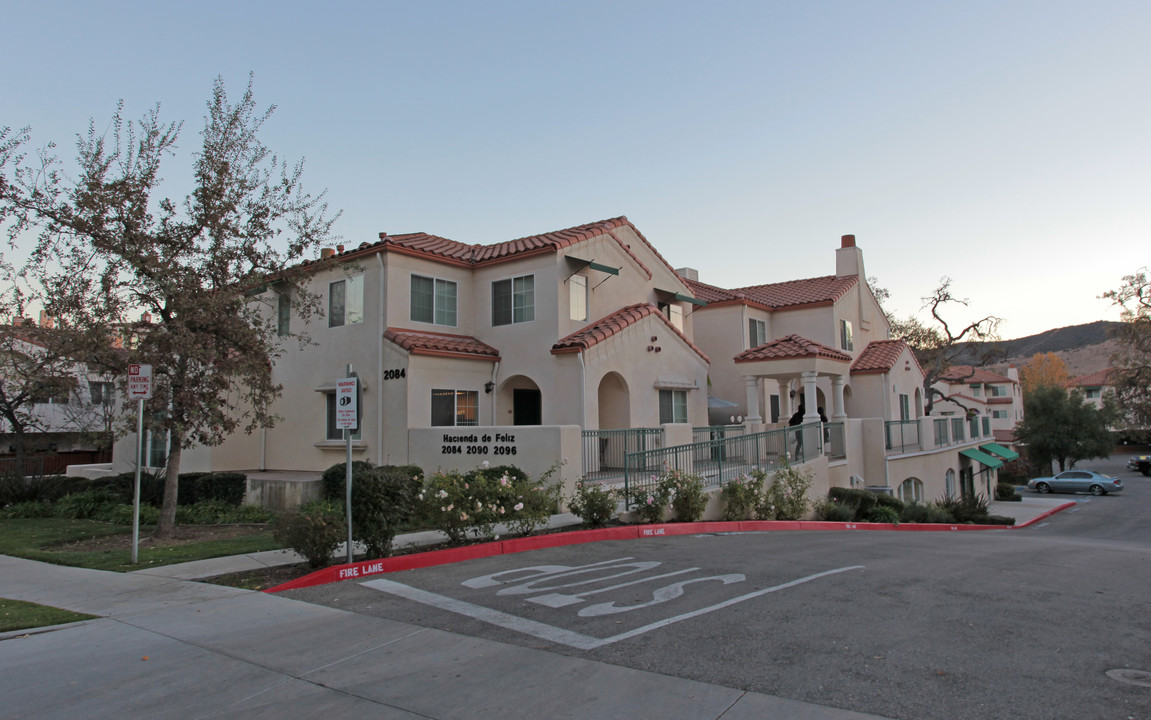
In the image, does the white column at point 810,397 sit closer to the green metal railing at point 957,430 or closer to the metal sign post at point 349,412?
the green metal railing at point 957,430

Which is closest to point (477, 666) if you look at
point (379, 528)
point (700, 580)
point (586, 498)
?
point (700, 580)

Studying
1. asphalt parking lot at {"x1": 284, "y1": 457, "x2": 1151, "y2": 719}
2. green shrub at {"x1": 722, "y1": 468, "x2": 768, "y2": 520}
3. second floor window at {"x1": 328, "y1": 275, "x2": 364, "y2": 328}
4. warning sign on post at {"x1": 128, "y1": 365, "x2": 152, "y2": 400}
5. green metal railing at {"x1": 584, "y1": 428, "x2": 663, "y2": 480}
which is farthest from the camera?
second floor window at {"x1": 328, "y1": 275, "x2": 364, "y2": 328}

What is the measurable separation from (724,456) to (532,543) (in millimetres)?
6773

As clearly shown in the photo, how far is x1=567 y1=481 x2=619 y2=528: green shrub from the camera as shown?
42.5ft

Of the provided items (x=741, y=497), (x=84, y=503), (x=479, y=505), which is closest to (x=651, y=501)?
(x=741, y=497)

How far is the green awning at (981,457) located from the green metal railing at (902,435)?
672 cm

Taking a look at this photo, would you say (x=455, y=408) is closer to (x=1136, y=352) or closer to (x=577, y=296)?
(x=577, y=296)

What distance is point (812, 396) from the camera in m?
22.2

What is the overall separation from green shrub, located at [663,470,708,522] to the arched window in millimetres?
13396

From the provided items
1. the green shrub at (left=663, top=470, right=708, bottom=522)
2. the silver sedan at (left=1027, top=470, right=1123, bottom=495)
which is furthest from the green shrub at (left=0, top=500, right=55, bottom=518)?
the silver sedan at (left=1027, top=470, right=1123, bottom=495)

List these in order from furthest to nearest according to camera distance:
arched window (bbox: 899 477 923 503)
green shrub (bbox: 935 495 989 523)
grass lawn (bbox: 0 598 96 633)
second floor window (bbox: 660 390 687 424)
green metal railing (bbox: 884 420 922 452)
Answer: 1. green shrub (bbox: 935 495 989 523)
2. arched window (bbox: 899 477 923 503)
3. green metal railing (bbox: 884 420 922 452)
4. second floor window (bbox: 660 390 687 424)
5. grass lawn (bbox: 0 598 96 633)

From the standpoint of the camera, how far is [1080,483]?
43750 millimetres

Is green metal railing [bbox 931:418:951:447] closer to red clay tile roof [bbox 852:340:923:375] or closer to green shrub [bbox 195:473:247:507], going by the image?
red clay tile roof [bbox 852:340:923:375]

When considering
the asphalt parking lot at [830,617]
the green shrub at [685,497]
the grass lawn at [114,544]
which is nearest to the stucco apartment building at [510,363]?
the green shrub at [685,497]
